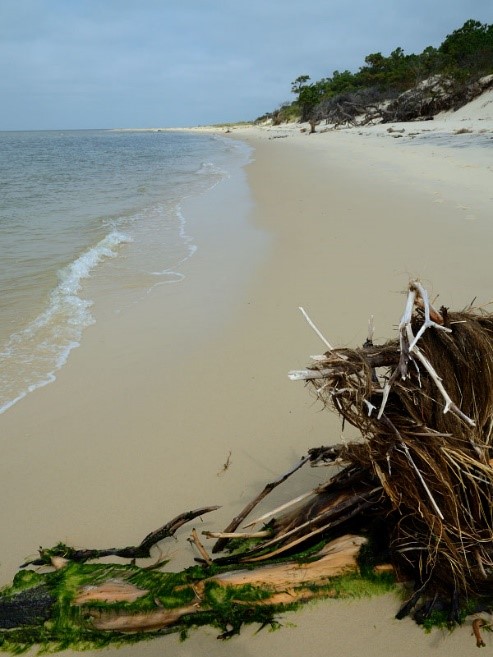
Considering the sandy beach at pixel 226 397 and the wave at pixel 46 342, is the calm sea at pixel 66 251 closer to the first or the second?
the wave at pixel 46 342

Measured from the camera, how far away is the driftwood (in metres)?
1.81

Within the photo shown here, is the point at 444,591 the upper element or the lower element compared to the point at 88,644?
upper

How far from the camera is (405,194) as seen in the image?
9523 mm

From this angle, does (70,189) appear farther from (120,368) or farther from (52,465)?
(52,465)

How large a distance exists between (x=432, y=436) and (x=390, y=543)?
469 millimetres

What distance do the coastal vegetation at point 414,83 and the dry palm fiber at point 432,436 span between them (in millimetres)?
30883

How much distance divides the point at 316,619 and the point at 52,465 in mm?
1865

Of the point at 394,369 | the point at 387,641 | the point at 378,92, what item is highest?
the point at 378,92

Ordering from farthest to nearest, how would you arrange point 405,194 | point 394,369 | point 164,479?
point 405,194
point 164,479
point 394,369

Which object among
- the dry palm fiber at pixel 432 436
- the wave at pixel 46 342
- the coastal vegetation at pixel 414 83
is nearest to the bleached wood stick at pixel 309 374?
the dry palm fiber at pixel 432 436

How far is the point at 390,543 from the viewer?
1.90m

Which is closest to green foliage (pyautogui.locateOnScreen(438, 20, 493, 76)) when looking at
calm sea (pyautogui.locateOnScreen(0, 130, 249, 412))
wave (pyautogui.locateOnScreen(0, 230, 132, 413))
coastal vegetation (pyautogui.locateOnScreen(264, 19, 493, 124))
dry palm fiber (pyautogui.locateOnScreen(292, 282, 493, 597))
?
coastal vegetation (pyautogui.locateOnScreen(264, 19, 493, 124))

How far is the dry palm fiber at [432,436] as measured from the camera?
1.80 m

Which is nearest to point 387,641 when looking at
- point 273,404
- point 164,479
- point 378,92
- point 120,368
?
point 164,479
